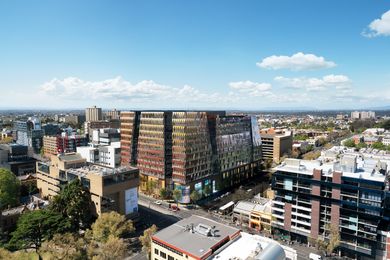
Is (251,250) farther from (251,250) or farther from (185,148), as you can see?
(185,148)

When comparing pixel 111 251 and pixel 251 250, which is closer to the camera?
pixel 251 250

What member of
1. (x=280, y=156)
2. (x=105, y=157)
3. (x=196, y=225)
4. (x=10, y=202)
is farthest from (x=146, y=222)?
(x=280, y=156)

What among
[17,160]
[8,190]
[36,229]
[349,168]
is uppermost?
[349,168]

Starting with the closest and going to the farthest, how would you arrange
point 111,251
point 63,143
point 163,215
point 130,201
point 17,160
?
point 111,251
point 130,201
point 163,215
point 17,160
point 63,143

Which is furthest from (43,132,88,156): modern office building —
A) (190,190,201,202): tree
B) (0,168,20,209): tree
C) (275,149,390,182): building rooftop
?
(275,149,390,182): building rooftop

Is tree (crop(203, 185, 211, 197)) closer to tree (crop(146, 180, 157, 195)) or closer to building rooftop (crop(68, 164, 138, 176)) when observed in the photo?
tree (crop(146, 180, 157, 195))

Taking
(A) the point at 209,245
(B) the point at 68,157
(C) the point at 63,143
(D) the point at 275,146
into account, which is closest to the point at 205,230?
(A) the point at 209,245

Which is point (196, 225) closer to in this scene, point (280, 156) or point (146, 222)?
point (146, 222)
